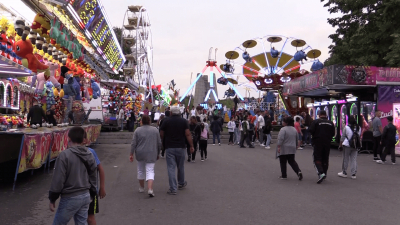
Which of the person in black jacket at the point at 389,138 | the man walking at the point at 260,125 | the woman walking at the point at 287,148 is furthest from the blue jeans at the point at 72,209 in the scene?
the man walking at the point at 260,125

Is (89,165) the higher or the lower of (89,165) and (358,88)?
the lower

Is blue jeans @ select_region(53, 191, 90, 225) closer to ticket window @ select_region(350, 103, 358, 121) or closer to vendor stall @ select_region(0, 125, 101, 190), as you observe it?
vendor stall @ select_region(0, 125, 101, 190)

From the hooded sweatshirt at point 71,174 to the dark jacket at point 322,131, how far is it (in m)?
7.06

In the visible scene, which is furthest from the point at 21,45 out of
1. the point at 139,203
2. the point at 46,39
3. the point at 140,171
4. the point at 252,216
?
the point at 252,216

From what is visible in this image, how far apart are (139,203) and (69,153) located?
11.5 ft

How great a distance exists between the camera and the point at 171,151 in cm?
889

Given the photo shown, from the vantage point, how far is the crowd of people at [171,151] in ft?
14.4

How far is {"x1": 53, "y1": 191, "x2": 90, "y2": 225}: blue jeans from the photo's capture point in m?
4.36

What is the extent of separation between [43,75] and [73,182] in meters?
12.2

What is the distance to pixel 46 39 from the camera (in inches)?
568

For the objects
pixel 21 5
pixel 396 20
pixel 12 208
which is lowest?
pixel 12 208

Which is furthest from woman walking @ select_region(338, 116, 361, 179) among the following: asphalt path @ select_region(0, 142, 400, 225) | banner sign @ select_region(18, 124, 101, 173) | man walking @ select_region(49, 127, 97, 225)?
man walking @ select_region(49, 127, 97, 225)

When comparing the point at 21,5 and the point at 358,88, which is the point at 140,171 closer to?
the point at 21,5

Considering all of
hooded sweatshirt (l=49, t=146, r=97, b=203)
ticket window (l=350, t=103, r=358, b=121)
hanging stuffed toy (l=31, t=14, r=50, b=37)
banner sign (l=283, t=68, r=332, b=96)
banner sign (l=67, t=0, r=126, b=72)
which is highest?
banner sign (l=67, t=0, r=126, b=72)
